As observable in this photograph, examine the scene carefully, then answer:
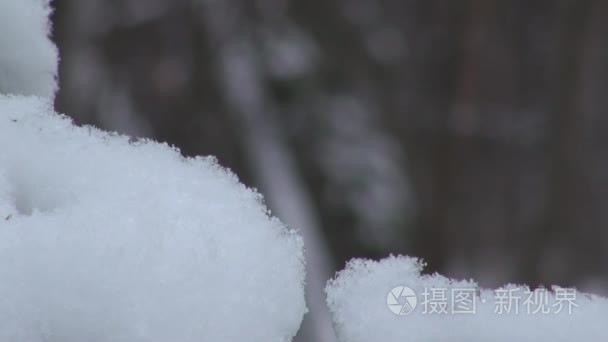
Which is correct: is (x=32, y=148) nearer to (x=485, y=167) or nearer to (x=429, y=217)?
(x=429, y=217)

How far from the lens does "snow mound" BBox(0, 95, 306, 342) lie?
0.30 meters

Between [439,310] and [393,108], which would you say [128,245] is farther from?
[393,108]

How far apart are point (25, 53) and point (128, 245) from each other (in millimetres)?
162

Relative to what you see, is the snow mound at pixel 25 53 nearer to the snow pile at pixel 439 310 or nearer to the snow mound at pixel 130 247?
the snow mound at pixel 130 247

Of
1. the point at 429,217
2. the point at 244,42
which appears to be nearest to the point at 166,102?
the point at 244,42

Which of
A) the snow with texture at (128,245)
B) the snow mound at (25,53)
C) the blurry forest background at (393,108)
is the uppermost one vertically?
the blurry forest background at (393,108)

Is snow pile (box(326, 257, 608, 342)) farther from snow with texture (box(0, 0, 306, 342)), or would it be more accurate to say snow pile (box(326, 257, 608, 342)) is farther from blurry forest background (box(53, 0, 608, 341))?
blurry forest background (box(53, 0, 608, 341))

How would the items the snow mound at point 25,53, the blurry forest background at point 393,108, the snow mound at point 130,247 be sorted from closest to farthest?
A: the snow mound at point 130,247 → the snow mound at point 25,53 → the blurry forest background at point 393,108

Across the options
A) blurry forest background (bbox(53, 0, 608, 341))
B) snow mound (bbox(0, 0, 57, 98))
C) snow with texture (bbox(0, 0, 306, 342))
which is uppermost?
blurry forest background (bbox(53, 0, 608, 341))

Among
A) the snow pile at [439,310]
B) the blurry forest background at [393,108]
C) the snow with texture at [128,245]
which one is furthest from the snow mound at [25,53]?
the blurry forest background at [393,108]

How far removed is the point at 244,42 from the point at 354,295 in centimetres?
254

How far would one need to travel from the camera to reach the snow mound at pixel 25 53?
0.43 meters

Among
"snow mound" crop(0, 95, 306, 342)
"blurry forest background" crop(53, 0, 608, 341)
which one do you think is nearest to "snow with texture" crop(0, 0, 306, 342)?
"snow mound" crop(0, 95, 306, 342)

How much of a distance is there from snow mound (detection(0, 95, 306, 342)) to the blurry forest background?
6.90 ft
